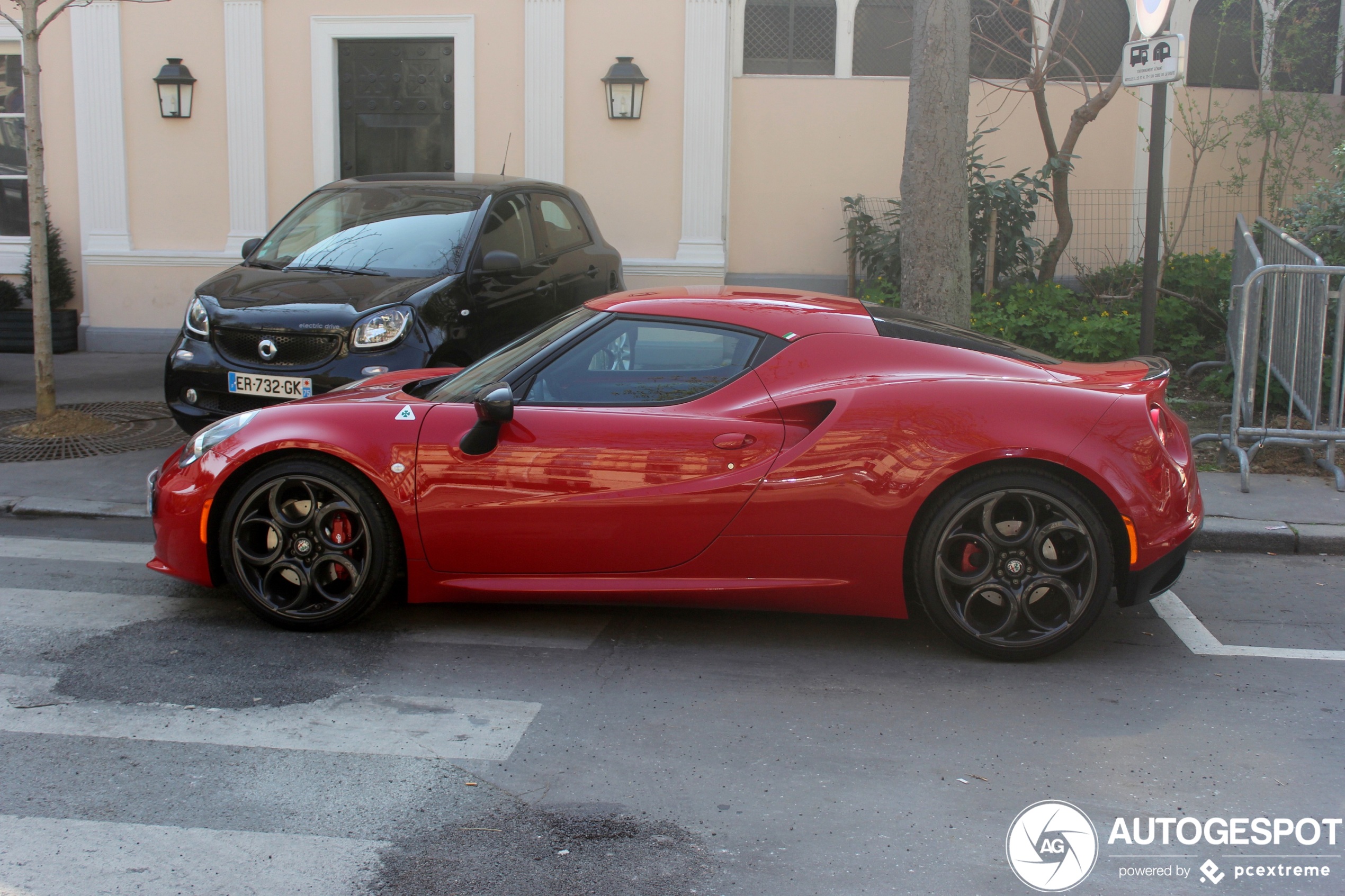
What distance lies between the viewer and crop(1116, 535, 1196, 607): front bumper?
4.10 m

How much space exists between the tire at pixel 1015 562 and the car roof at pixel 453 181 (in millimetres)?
4976

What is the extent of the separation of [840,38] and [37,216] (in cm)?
805

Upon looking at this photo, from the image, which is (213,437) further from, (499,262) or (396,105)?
(396,105)

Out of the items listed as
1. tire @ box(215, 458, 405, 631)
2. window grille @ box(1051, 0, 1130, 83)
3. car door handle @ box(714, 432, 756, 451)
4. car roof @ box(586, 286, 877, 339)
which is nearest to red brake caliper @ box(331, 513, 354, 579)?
tire @ box(215, 458, 405, 631)

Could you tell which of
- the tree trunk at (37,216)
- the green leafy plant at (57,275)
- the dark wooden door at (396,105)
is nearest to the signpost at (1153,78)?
the tree trunk at (37,216)

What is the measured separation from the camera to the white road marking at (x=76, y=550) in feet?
18.2

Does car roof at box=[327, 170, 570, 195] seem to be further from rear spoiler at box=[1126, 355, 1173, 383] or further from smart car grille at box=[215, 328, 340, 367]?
rear spoiler at box=[1126, 355, 1173, 383]

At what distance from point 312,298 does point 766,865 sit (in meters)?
5.07

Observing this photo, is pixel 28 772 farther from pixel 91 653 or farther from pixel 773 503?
pixel 773 503

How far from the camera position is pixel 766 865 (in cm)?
283

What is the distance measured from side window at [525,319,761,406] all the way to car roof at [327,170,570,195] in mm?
3964

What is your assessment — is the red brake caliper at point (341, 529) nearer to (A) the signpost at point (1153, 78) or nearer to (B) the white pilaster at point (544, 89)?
(A) the signpost at point (1153, 78)

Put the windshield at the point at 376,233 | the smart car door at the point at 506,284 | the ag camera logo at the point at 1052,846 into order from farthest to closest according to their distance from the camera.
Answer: the windshield at the point at 376,233
the smart car door at the point at 506,284
the ag camera logo at the point at 1052,846

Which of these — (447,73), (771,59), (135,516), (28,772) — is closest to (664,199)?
(771,59)
